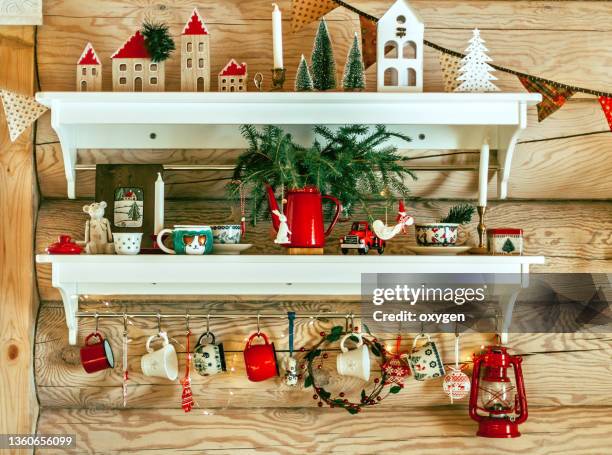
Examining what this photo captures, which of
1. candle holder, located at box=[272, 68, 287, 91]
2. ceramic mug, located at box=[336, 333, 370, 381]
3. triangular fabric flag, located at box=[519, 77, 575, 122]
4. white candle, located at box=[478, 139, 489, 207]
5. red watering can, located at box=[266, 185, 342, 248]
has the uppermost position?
candle holder, located at box=[272, 68, 287, 91]

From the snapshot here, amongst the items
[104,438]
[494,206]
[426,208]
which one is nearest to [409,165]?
[426,208]

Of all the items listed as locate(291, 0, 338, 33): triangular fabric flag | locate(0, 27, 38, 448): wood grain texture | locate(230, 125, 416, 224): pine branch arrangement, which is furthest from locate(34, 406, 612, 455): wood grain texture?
locate(291, 0, 338, 33): triangular fabric flag

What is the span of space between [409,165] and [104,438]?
39.6 inches

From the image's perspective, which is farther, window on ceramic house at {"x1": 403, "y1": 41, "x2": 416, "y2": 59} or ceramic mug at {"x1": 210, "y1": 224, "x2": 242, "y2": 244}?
window on ceramic house at {"x1": 403, "y1": 41, "x2": 416, "y2": 59}

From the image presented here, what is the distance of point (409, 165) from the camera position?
187cm

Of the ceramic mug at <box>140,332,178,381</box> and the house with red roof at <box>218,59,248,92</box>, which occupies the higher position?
the house with red roof at <box>218,59,248,92</box>

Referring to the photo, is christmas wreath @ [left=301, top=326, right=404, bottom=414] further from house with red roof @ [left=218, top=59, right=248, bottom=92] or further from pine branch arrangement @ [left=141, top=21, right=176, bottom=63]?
pine branch arrangement @ [left=141, top=21, right=176, bottom=63]

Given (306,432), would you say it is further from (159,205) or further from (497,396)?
(159,205)

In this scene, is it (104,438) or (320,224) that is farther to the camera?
(104,438)

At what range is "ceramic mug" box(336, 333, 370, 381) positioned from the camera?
1.76m

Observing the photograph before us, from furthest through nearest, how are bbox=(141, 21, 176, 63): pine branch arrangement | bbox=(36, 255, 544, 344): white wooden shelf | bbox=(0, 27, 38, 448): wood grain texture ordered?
bbox=(0, 27, 38, 448): wood grain texture → bbox=(141, 21, 176, 63): pine branch arrangement → bbox=(36, 255, 544, 344): white wooden shelf

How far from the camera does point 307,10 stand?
1.75 m

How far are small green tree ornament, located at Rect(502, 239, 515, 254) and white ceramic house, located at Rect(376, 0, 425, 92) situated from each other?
0.39 metres

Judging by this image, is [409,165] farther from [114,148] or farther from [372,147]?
[114,148]
